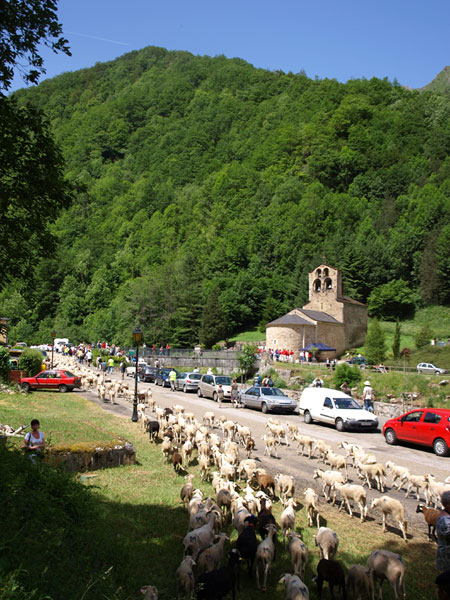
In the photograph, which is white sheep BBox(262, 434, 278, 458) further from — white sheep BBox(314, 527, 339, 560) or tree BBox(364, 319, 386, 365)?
tree BBox(364, 319, 386, 365)

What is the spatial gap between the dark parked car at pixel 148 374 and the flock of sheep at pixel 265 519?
25.8 m

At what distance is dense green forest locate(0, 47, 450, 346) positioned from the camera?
8050 cm

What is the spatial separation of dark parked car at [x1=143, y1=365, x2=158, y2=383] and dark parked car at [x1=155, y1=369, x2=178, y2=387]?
38.9 inches

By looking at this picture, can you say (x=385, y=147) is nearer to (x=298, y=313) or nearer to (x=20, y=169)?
(x=298, y=313)

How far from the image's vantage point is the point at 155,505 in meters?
8.52

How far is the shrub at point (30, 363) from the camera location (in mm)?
29547

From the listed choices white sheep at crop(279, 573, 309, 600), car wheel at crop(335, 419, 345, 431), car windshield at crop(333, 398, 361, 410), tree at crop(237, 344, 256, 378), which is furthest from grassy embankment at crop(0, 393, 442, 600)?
tree at crop(237, 344, 256, 378)

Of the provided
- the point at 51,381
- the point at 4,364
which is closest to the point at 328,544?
the point at 51,381

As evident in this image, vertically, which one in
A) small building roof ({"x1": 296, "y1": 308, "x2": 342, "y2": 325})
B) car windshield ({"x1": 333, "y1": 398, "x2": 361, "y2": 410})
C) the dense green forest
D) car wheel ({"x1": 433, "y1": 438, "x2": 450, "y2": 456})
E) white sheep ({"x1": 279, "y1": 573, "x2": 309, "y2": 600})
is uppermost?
the dense green forest

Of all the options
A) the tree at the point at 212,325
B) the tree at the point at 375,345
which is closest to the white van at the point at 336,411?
the tree at the point at 375,345

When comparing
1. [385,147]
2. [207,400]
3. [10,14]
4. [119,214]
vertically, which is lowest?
[207,400]

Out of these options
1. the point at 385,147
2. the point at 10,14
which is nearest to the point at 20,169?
the point at 10,14

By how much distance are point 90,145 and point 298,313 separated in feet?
434

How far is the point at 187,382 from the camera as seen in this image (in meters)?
32.2
